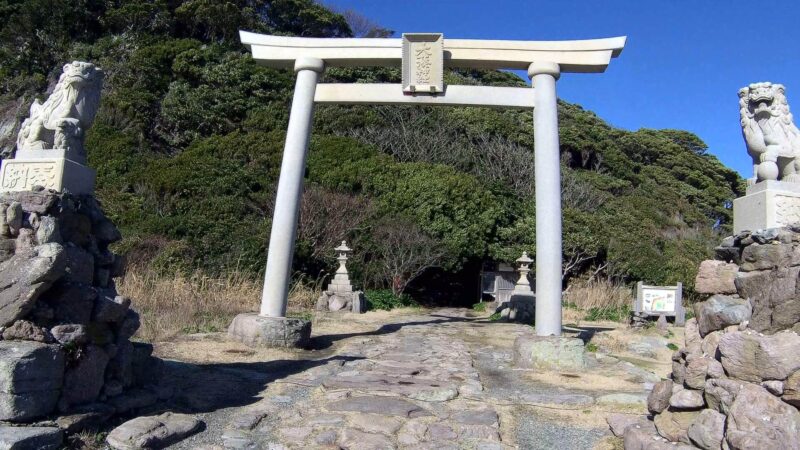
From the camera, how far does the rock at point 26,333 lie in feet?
11.3

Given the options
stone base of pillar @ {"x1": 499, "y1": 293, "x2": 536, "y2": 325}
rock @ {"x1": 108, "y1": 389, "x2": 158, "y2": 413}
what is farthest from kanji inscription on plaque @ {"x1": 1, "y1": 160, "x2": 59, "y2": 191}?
stone base of pillar @ {"x1": 499, "y1": 293, "x2": 536, "y2": 325}

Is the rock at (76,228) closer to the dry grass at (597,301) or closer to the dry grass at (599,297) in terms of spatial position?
the dry grass at (597,301)

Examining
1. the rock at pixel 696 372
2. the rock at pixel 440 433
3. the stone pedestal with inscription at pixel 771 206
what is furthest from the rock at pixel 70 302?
the stone pedestal with inscription at pixel 771 206

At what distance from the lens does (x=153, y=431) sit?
12.2ft

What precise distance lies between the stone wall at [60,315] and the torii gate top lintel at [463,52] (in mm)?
4714

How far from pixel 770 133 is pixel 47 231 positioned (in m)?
5.15

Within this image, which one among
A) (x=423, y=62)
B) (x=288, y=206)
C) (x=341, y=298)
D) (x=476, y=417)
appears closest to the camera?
(x=476, y=417)

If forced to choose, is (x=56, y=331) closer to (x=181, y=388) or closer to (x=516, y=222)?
(x=181, y=388)

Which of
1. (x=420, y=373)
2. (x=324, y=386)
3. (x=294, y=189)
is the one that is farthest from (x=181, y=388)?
(x=294, y=189)

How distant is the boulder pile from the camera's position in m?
2.81

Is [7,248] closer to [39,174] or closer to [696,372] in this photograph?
[39,174]

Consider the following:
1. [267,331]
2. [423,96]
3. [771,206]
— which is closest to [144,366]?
[267,331]

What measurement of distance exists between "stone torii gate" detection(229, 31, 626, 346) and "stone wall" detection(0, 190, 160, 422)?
326cm

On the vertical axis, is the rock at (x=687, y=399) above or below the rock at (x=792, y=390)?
below
